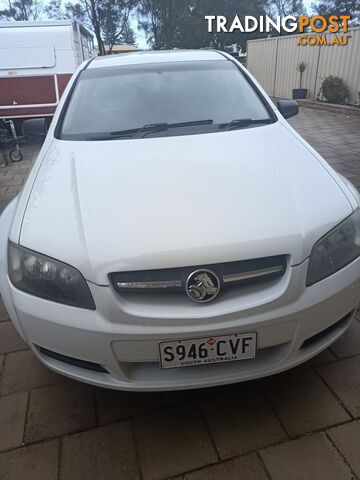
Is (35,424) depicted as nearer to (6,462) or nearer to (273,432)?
(6,462)

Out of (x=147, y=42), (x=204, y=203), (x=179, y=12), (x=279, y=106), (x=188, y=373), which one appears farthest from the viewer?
(x=147, y=42)

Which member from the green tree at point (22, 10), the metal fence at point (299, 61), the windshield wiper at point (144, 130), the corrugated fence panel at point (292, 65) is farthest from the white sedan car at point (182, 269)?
the green tree at point (22, 10)

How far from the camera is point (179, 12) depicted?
103 feet

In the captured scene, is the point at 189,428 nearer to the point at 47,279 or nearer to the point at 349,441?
the point at 349,441

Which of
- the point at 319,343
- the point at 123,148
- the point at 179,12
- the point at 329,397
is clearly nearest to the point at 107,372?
the point at 319,343

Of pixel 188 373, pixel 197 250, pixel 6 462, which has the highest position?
pixel 197 250

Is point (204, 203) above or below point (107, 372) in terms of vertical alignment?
above

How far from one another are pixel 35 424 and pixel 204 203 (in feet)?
3.97

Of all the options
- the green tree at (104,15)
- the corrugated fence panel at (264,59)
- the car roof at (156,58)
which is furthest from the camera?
the green tree at (104,15)

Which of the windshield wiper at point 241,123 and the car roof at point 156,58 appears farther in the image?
the car roof at point 156,58

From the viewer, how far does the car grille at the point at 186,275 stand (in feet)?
4.82

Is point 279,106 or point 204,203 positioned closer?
point 204,203

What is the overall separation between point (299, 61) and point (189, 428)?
12912 millimetres

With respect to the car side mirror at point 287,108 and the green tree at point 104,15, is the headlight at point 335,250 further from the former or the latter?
the green tree at point 104,15
